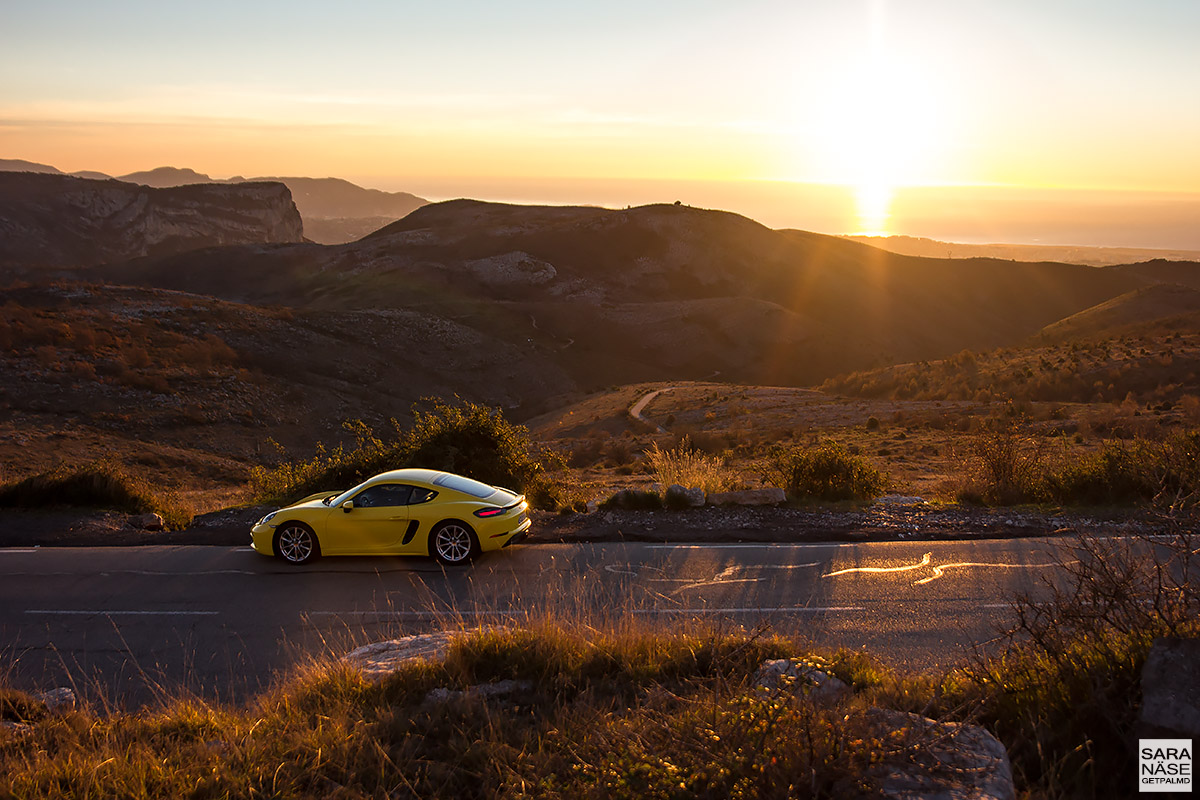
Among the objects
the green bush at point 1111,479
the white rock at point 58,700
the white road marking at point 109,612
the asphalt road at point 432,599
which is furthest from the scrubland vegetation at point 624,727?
the green bush at point 1111,479

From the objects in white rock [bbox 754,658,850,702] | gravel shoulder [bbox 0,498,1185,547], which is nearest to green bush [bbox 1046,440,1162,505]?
gravel shoulder [bbox 0,498,1185,547]

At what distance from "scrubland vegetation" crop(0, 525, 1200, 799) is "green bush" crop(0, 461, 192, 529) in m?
9.94

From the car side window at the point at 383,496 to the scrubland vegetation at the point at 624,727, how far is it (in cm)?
495

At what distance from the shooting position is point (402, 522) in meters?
10.7

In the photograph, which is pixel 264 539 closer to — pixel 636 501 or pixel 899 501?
pixel 636 501

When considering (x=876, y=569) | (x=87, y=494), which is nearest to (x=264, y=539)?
(x=87, y=494)

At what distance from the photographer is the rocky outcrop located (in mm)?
107125

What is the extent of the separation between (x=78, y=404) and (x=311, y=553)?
29403 mm

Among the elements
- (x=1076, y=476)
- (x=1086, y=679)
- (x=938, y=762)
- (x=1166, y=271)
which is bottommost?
(x=1076, y=476)

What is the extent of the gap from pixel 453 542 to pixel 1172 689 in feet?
27.7

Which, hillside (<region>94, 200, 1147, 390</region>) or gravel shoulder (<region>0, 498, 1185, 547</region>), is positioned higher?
hillside (<region>94, 200, 1147, 390</region>)

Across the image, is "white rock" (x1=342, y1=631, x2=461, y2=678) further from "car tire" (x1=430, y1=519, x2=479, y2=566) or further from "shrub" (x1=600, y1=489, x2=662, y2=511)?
"shrub" (x1=600, y1=489, x2=662, y2=511)

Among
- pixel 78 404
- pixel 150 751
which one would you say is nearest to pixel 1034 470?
pixel 150 751

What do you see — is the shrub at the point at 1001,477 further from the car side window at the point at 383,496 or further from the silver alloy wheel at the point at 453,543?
the car side window at the point at 383,496
